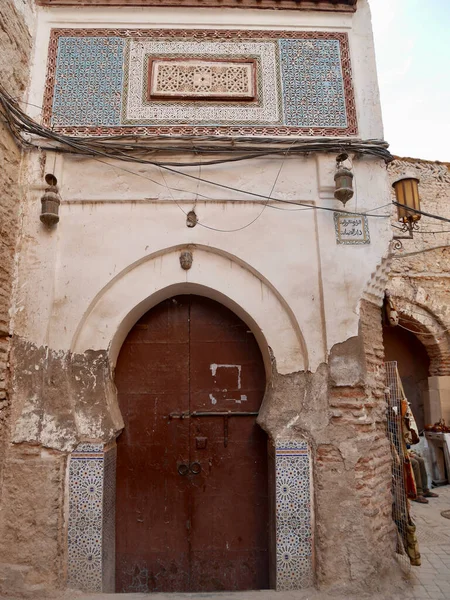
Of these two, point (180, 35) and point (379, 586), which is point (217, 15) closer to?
point (180, 35)

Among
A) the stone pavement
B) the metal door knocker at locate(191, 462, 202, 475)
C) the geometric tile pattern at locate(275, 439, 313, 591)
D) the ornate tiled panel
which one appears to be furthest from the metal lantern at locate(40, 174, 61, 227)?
the stone pavement

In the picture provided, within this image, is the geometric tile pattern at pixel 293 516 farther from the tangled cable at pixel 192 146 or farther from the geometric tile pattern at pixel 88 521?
the tangled cable at pixel 192 146

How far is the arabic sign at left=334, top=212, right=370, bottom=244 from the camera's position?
11.9ft

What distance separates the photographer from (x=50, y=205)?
348 cm

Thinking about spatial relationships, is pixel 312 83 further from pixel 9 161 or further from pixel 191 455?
pixel 191 455

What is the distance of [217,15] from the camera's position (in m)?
4.12

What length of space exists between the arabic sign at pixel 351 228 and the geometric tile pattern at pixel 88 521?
2.52m

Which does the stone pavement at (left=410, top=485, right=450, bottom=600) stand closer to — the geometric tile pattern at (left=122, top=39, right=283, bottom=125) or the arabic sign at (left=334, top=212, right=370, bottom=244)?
the arabic sign at (left=334, top=212, right=370, bottom=244)

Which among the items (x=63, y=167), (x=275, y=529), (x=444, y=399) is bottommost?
(x=275, y=529)

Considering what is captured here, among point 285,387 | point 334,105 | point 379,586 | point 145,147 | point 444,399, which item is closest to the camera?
point 379,586

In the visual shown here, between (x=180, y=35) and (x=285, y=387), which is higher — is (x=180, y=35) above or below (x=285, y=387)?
above

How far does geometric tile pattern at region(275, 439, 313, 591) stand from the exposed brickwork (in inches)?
226

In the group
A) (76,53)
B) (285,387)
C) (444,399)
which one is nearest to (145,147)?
(76,53)

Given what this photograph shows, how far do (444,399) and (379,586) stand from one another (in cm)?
585
